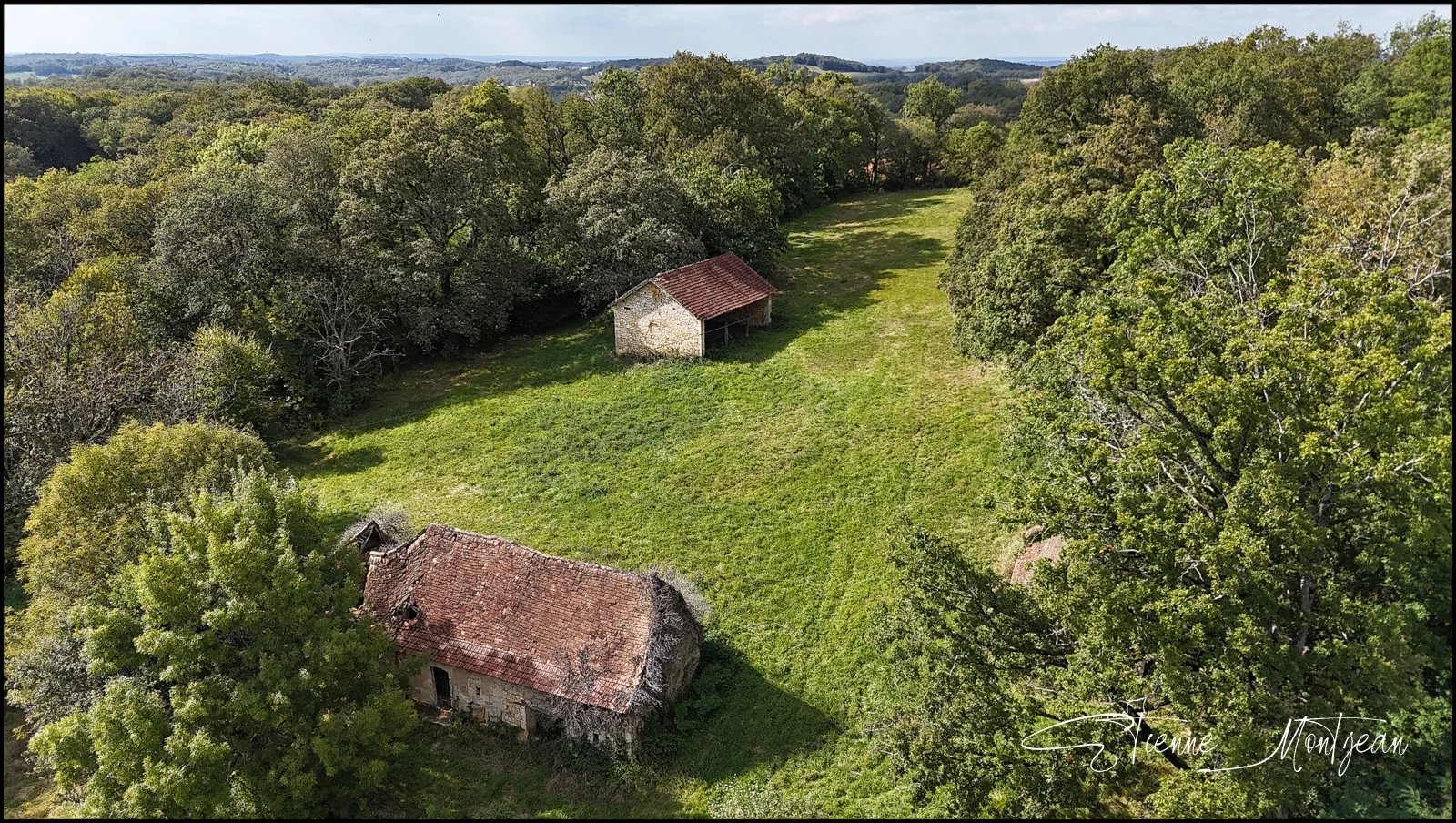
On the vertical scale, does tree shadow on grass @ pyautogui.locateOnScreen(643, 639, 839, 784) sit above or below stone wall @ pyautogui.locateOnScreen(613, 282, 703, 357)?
below

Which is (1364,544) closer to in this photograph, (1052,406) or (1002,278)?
(1052,406)

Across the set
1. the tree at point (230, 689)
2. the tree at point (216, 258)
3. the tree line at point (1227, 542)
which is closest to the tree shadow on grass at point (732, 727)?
the tree line at point (1227, 542)

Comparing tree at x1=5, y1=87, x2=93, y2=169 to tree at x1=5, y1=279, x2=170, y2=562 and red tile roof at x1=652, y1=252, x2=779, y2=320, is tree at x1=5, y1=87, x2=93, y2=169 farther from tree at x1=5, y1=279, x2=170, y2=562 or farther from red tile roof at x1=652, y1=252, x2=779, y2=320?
red tile roof at x1=652, y1=252, x2=779, y2=320

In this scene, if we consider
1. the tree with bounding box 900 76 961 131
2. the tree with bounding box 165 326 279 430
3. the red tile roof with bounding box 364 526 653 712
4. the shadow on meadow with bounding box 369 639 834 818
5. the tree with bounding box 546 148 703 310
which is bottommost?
the shadow on meadow with bounding box 369 639 834 818

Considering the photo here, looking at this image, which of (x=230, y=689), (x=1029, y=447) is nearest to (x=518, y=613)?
(x=230, y=689)

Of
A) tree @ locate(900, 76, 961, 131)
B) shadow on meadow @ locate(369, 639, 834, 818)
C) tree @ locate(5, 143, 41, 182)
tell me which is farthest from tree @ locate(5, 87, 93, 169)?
tree @ locate(900, 76, 961, 131)

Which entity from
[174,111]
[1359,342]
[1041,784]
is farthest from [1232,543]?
[174,111]

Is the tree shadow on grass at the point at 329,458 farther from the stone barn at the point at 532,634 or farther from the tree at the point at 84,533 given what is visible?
the stone barn at the point at 532,634

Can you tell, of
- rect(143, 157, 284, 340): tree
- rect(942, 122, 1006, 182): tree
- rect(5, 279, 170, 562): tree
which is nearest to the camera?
rect(5, 279, 170, 562): tree
